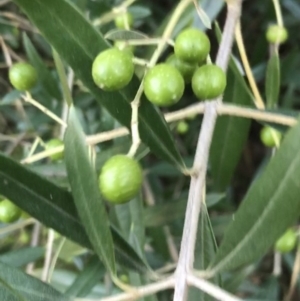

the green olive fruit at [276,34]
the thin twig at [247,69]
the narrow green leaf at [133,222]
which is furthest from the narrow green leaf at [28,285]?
the green olive fruit at [276,34]

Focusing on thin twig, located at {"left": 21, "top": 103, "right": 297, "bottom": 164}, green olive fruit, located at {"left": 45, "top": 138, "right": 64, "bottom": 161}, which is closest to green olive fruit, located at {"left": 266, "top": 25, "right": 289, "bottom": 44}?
thin twig, located at {"left": 21, "top": 103, "right": 297, "bottom": 164}

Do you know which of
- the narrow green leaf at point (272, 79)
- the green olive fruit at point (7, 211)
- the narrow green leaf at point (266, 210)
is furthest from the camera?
the narrow green leaf at point (272, 79)

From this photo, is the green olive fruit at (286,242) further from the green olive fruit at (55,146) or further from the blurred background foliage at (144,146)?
the green olive fruit at (55,146)

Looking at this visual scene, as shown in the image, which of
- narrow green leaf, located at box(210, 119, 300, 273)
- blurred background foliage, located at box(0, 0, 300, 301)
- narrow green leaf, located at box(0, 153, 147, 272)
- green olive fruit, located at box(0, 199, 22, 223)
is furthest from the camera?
blurred background foliage, located at box(0, 0, 300, 301)

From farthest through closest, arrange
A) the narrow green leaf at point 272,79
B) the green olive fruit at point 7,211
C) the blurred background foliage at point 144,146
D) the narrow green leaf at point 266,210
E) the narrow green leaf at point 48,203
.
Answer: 1. the blurred background foliage at point 144,146
2. the narrow green leaf at point 272,79
3. the green olive fruit at point 7,211
4. the narrow green leaf at point 48,203
5. the narrow green leaf at point 266,210

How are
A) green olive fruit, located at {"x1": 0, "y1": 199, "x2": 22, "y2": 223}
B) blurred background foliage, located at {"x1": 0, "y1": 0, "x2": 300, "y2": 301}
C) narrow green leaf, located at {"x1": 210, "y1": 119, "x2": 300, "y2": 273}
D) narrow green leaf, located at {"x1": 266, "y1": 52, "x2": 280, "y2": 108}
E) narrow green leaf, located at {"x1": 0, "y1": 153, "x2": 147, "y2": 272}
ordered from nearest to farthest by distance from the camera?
narrow green leaf, located at {"x1": 210, "y1": 119, "x2": 300, "y2": 273} → narrow green leaf, located at {"x1": 0, "y1": 153, "x2": 147, "y2": 272} → green olive fruit, located at {"x1": 0, "y1": 199, "x2": 22, "y2": 223} → narrow green leaf, located at {"x1": 266, "y1": 52, "x2": 280, "y2": 108} → blurred background foliage, located at {"x1": 0, "y1": 0, "x2": 300, "y2": 301}

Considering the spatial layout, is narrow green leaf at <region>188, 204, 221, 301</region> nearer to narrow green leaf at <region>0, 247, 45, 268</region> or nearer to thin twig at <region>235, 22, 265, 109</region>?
thin twig at <region>235, 22, 265, 109</region>

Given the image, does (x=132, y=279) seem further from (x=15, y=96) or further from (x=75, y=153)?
(x=15, y=96)

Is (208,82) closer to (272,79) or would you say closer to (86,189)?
(86,189)
